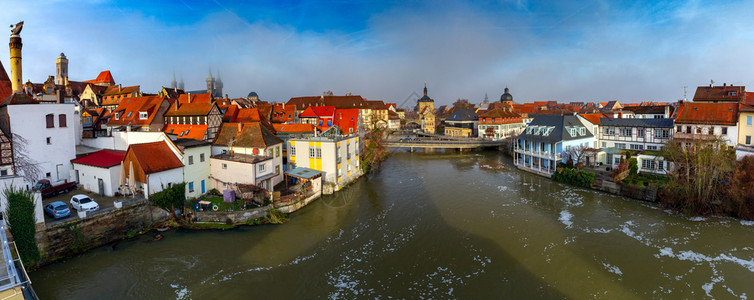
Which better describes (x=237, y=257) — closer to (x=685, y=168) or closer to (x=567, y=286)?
(x=567, y=286)

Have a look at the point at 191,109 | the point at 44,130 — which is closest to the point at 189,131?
the point at 191,109

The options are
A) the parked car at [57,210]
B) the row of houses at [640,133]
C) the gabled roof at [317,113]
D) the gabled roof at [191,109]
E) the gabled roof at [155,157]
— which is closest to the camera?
the parked car at [57,210]

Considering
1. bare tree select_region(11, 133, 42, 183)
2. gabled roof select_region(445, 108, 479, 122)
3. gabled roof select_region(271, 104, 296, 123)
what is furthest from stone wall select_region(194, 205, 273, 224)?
gabled roof select_region(445, 108, 479, 122)

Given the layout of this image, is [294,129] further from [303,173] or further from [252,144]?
[303,173]

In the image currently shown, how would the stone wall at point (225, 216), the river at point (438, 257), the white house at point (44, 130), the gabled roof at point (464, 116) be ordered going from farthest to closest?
the gabled roof at point (464, 116) → the white house at point (44, 130) → the stone wall at point (225, 216) → the river at point (438, 257)

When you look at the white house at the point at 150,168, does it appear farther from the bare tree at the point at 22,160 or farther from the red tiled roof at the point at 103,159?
the bare tree at the point at 22,160

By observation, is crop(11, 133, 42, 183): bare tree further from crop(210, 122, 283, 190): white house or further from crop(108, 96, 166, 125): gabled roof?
crop(108, 96, 166, 125): gabled roof

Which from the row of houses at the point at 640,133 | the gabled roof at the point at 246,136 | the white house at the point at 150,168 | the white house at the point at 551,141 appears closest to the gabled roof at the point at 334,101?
the row of houses at the point at 640,133
